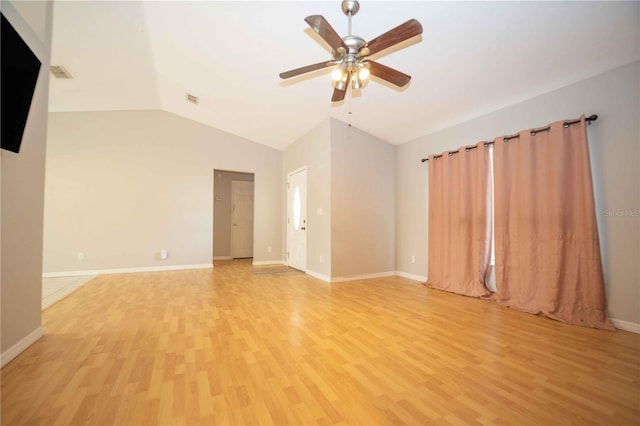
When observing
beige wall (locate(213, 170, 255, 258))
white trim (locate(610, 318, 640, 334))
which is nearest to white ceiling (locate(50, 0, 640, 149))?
white trim (locate(610, 318, 640, 334))

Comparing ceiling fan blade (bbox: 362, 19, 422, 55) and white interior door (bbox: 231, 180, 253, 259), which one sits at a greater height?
ceiling fan blade (bbox: 362, 19, 422, 55)

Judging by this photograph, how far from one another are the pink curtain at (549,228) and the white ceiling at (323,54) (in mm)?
712

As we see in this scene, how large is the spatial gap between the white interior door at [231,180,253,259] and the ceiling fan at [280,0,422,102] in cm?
549

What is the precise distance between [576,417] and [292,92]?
4.22 metres

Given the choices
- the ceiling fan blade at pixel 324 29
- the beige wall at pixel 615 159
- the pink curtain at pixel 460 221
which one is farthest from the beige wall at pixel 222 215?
the beige wall at pixel 615 159

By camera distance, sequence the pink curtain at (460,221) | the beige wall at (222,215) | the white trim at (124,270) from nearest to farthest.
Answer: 1. the pink curtain at (460,221)
2. the white trim at (124,270)
3. the beige wall at (222,215)

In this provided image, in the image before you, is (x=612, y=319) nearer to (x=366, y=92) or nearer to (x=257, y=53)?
(x=366, y=92)

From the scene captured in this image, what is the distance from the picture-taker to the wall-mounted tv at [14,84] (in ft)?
5.28

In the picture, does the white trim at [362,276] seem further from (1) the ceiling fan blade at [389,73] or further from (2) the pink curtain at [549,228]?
(1) the ceiling fan blade at [389,73]

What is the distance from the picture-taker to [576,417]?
4.42 feet

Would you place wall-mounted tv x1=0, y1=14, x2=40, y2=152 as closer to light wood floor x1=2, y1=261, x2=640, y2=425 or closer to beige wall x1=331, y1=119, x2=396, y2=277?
light wood floor x1=2, y1=261, x2=640, y2=425

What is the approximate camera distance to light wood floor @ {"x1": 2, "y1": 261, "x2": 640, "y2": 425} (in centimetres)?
137

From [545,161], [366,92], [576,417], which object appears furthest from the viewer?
[366,92]

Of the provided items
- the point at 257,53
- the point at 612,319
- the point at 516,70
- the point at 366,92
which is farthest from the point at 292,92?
the point at 612,319
